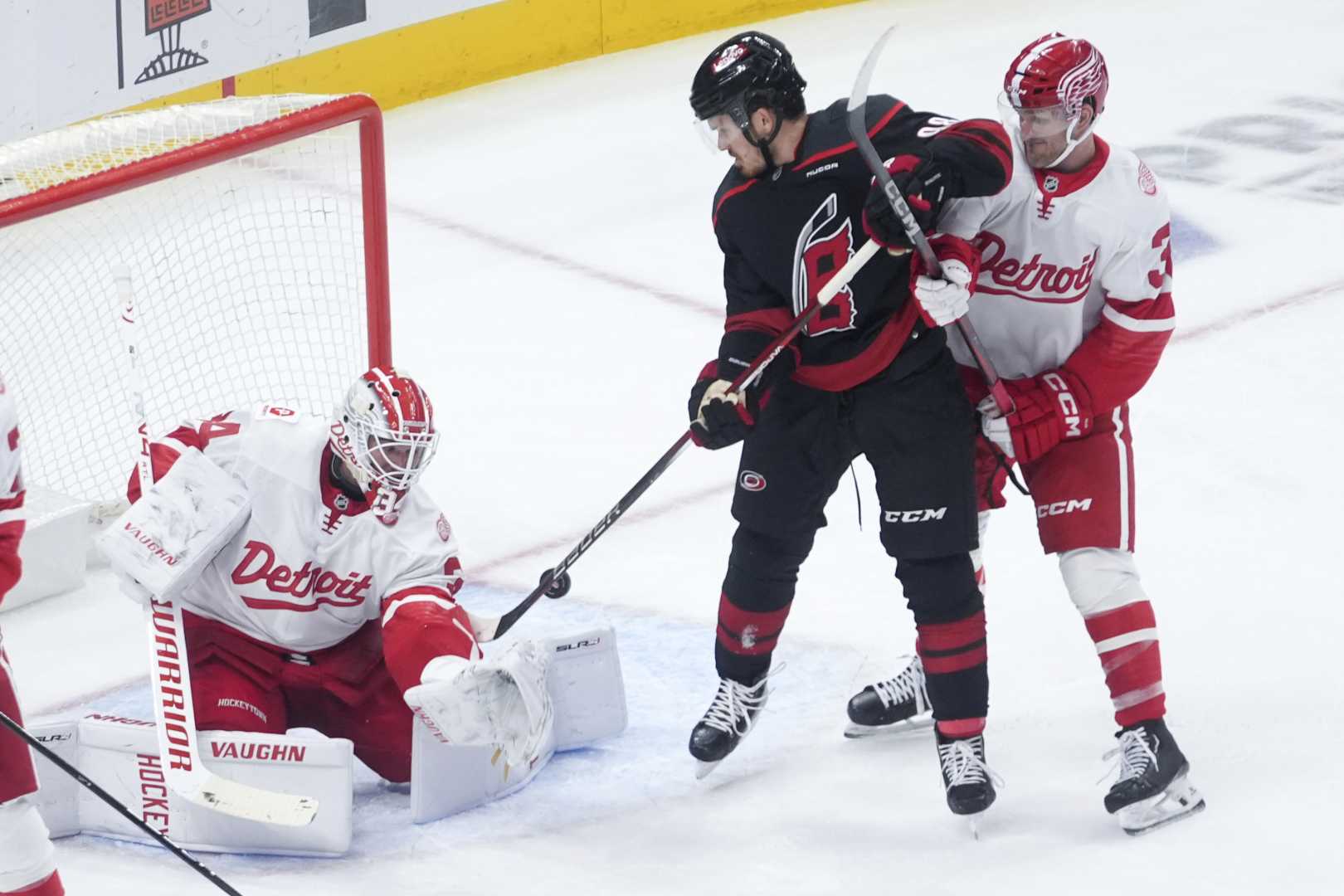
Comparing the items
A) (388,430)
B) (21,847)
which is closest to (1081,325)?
(388,430)

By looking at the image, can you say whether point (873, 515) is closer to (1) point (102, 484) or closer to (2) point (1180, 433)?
(2) point (1180, 433)

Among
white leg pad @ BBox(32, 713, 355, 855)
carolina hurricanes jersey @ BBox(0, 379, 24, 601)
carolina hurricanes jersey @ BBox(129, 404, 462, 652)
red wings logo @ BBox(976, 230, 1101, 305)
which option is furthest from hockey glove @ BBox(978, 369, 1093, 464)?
carolina hurricanes jersey @ BBox(0, 379, 24, 601)

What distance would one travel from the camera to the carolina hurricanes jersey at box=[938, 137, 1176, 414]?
3.13 metres

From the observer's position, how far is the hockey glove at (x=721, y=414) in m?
3.21

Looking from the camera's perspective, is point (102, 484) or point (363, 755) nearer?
point (363, 755)

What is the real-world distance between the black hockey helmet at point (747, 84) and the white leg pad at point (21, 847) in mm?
1422

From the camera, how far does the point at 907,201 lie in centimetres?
304

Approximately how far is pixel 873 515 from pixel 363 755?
1530mm

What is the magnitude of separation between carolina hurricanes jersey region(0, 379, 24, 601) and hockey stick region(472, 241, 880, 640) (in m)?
0.88

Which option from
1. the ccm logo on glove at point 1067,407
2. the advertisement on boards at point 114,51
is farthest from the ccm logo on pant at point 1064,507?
the advertisement on boards at point 114,51

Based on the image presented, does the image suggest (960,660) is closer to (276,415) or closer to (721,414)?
(721,414)

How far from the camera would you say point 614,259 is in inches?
242

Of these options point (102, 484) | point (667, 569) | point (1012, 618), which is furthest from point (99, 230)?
point (1012, 618)

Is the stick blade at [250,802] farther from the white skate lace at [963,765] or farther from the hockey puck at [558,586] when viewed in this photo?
the white skate lace at [963,765]
